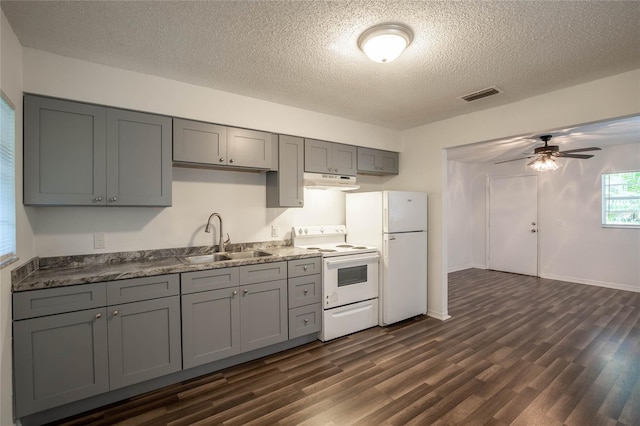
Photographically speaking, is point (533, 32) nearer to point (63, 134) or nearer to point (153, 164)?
point (153, 164)

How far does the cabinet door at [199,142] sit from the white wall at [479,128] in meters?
2.55

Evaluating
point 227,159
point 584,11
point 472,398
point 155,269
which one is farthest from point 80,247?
point 584,11

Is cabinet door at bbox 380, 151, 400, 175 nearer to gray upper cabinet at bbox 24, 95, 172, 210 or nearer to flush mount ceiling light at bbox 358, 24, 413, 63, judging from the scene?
flush mount ceiling light at bbox 358, 24, 413, 63

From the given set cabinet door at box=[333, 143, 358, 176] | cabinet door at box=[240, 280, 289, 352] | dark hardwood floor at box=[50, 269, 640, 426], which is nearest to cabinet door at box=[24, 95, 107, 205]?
cabinet door at box=[240, 280, 289, 352]

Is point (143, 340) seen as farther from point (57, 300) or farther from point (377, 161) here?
point (377, 161)

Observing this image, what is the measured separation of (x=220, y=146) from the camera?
2.79 metres

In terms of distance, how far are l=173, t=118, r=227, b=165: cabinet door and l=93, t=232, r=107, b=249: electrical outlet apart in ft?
2.90

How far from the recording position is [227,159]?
2838mm

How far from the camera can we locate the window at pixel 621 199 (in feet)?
16.3

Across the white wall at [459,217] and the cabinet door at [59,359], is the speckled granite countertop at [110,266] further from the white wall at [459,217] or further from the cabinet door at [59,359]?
the white wall at [459,217]

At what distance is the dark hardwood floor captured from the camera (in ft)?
6.58

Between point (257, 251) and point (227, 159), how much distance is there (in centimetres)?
101

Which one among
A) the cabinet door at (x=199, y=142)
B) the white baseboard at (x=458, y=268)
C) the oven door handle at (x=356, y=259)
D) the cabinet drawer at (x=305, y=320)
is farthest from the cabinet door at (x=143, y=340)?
the white baseboard at (x=458, y=268)

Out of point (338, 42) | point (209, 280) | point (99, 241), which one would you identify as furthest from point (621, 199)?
point (99, 241)
